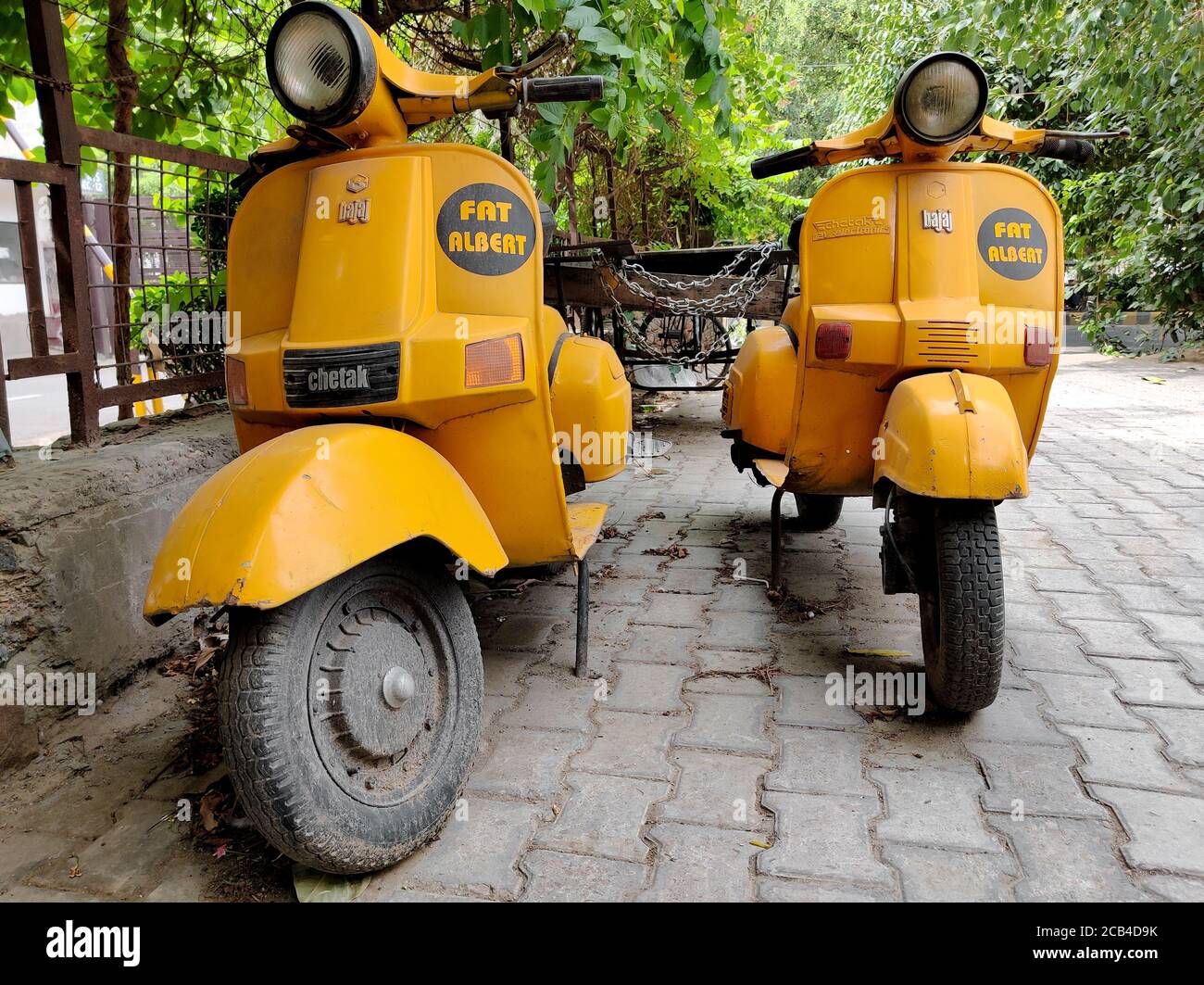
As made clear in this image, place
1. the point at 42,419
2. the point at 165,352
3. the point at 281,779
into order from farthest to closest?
the point at 42,419
the point at 165,352
the point at 281,779

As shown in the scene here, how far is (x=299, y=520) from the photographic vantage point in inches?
65.5

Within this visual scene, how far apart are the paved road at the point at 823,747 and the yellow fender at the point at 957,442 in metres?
0.69

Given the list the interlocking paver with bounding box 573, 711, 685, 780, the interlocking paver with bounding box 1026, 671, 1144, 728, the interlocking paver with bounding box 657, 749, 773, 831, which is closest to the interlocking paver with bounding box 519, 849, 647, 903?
the interlocking paver with bounding box 657, 749, 773, 831

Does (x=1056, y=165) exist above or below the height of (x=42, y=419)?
above

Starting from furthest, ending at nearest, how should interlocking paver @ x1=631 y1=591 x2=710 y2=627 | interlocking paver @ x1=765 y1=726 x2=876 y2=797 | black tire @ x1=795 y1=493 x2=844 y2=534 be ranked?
1. black tire @ x1=795 y1=493 x2=844 y2=534
2. interlocking paver @ x1=631 y1=591 x2=710 y2=627
3. interlocking paver @ x1=765 y1=726 x2=876 y2=797

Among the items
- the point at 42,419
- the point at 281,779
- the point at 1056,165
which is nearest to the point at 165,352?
the point at 281,779

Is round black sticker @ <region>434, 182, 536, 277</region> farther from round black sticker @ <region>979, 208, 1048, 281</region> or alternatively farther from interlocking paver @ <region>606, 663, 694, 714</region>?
round black sticker @ <region>979, 208, 1048, 281</region>

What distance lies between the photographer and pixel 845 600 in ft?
11.2

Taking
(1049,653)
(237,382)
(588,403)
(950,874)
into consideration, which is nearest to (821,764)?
(950,874)

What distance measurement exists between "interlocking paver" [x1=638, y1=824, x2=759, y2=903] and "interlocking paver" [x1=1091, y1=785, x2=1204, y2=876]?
82cm

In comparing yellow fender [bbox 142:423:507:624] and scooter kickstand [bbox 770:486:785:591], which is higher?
yellow fender [bbox 142:423:507:624]

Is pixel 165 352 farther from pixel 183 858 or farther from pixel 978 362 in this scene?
pixel 978 362

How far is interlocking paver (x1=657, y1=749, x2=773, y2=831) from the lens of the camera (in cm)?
203

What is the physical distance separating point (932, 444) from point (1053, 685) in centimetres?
96
